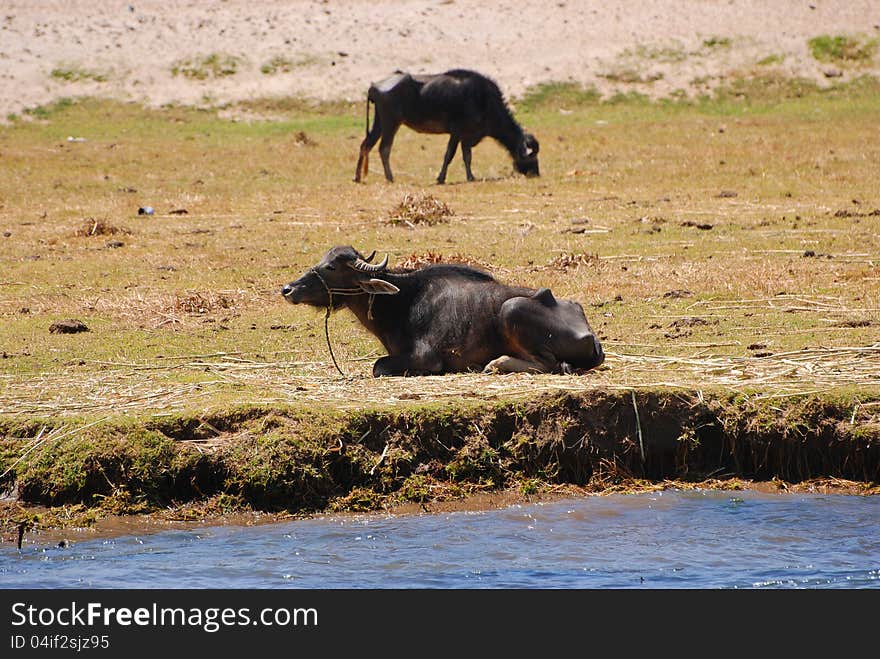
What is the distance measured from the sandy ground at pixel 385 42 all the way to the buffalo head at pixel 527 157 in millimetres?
9150

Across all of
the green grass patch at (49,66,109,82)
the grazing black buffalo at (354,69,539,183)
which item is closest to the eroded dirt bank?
the grazing black buffalo at (354,69,539,183)

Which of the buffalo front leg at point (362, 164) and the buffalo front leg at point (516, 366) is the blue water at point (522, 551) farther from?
the buffalo front leg at point (362, 164)

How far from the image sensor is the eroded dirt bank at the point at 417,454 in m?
8.24

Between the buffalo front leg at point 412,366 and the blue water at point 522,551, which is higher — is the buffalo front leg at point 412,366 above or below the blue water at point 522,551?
above

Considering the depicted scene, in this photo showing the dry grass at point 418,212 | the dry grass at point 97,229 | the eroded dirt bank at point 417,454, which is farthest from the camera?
the dry grass at point 418,212

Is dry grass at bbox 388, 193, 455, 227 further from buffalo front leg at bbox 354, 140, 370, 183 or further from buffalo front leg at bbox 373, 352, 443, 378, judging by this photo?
buffalo front leg at bbox 373, 352, 443, 378

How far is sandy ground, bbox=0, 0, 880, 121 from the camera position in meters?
32.7

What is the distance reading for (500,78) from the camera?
111 feet

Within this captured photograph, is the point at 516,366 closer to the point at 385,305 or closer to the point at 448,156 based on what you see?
the point at 385,305

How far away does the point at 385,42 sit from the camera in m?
37.3

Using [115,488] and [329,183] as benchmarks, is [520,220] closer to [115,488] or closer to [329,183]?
[329,183]

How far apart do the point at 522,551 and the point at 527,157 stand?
15927 millimetres

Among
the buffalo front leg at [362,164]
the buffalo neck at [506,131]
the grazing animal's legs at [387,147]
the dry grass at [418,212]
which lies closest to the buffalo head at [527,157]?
the buffalo neck at [506,131]
